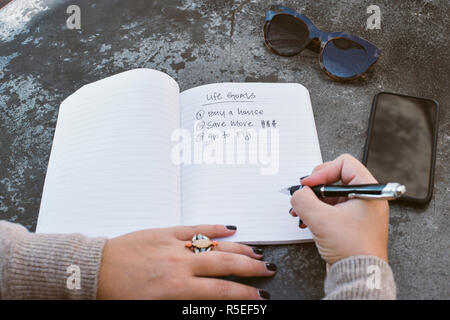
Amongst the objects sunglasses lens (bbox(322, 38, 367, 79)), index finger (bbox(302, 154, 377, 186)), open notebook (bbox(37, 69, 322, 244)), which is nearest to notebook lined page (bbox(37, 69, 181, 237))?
open notebook (bbox(37, 69, 322, 244))

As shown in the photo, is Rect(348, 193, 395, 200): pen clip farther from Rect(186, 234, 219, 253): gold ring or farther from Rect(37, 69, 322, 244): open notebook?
Rect(186, 234, 219, 253): gold ring

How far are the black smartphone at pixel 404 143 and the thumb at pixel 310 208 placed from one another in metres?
0.18

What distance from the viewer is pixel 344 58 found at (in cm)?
81

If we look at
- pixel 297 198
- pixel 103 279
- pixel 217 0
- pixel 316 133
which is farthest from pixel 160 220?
pixel 217 0

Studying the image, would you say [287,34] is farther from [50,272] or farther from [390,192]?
[50,272]

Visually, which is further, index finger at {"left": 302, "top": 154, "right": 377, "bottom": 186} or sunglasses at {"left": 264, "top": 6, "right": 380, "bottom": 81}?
sunglasses at {"left": 264, "top": 6, "right": 380, "bottom": 81}

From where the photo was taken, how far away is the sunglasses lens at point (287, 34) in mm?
846

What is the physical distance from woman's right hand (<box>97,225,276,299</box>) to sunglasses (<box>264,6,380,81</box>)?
48cm

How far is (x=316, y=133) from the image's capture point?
0.72 metres

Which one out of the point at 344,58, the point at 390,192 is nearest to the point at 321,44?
the point at 344,58

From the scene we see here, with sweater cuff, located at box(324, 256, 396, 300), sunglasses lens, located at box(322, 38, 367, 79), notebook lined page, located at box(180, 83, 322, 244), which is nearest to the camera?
sweater cuff, located at box(324, 256, 396, 300)

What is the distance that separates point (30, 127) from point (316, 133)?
643mm

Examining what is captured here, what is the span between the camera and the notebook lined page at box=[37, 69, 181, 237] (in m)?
0.61

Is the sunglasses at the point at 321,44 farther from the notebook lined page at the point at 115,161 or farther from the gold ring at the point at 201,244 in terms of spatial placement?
the gold ring at the point at 201,244
